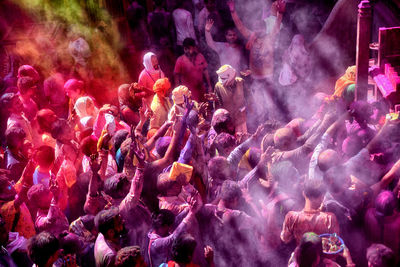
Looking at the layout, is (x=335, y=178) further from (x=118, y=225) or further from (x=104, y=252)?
(x=104, y=252)

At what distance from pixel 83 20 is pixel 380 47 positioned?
20.7 ft

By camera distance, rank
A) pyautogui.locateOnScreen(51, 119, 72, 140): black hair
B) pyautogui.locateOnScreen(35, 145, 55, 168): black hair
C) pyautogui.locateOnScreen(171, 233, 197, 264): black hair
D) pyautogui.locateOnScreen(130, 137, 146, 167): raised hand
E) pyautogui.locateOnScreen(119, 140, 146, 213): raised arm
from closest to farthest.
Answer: pyautogui.locateOnScreen(171, 233, 197, 264): black hair < pyautogui.locateOnScreen(119, 140, 146, 213): raised arm < pyautogui.locateOnScreen(130, 137, 146, 167): raised hand < pyautogui.locateOnScreen(35, 145, 55, 168): black hair < pyautogui.locateOnScreen(51, 119, 72, 140): black hair

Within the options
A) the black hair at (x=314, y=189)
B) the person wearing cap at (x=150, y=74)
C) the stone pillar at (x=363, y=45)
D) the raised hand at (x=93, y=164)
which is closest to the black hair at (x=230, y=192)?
the black hair at (x=314, y=189)

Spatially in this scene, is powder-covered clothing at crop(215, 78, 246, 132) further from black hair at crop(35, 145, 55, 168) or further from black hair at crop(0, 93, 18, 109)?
black hair at crop(0, 93, 18, 109)

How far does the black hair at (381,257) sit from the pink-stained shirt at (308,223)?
1.28 ft

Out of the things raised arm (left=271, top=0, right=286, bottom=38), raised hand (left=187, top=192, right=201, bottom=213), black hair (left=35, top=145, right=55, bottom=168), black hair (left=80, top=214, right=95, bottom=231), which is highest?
raised arm (left=271, top=0, right=286, bottom=38)

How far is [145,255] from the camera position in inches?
162

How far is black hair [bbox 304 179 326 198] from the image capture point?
3.74 m

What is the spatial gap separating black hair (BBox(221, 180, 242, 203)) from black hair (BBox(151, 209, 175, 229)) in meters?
0.49

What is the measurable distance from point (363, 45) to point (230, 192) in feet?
6.70

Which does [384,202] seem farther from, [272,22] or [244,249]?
[272,22]

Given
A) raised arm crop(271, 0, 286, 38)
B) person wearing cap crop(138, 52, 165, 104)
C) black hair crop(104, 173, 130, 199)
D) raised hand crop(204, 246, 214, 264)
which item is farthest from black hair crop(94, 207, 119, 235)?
raised arm crop(271, 0, 286, 38)

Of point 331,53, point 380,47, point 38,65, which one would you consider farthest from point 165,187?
point 38,65

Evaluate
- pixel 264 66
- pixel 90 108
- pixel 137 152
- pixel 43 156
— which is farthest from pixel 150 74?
pixel 137 152
